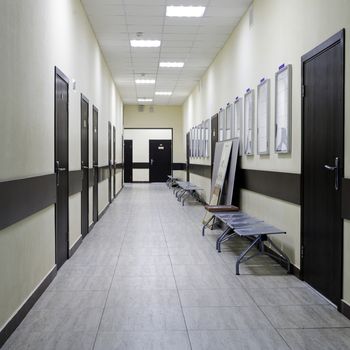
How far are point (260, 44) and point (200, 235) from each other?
9.61 ft

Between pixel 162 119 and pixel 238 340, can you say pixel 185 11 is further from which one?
pixel 162 119

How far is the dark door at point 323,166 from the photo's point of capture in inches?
134

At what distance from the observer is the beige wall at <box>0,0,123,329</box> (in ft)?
9.43

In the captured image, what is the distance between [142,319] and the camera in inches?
126

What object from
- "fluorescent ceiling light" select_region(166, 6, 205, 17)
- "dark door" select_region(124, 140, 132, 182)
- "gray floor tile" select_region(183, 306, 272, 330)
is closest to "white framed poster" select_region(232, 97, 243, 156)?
"fluorescent ceiling light" select_region(166, 6, 205, 17)

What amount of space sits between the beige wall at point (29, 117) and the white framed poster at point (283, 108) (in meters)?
2.39

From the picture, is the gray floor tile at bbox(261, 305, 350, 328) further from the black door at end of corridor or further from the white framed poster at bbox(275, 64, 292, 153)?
the black door at end of corridor

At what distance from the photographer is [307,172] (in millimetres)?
4113

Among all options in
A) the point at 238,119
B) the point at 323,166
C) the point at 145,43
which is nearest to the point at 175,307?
the point at 323,166

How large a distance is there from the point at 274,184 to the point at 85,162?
3.01m

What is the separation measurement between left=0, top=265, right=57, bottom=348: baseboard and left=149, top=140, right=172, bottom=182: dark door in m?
17.0

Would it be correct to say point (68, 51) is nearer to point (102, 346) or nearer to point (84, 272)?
point (84, 272)

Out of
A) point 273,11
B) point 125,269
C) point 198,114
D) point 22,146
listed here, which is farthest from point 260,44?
point 198,114

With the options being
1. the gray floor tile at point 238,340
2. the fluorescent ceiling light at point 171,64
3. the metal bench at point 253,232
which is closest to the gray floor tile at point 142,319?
the gray floor tile at point 238,340
